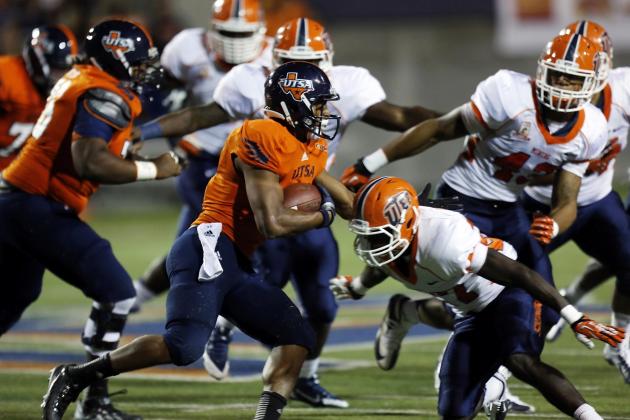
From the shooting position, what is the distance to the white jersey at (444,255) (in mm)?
4645

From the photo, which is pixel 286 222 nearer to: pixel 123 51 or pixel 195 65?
pixel 123 51

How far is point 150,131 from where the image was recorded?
6.12 meters

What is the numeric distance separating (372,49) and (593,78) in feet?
38.0

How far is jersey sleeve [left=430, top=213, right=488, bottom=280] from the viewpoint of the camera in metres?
4.63

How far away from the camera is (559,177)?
5.78 meters

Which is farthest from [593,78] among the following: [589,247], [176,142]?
[176,142]

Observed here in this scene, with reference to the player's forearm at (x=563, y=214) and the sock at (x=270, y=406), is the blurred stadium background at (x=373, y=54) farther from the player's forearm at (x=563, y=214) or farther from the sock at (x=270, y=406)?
the sock at (x=270, y=406)

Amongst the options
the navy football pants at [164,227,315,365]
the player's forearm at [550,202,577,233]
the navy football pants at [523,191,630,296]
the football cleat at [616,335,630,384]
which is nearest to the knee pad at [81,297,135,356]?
the navy football pants at [164,227,315,365]

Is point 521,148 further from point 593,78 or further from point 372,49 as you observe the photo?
point 372,49

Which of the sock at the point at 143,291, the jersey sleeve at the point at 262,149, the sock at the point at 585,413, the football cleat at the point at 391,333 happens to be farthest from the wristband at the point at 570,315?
the sock at the point at 143,291

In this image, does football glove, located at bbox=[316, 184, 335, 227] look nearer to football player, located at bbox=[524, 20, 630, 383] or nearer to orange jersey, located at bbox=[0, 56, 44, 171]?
football player, located at bbox=[524, 20, 630, 383]

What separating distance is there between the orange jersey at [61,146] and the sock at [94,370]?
87 cm

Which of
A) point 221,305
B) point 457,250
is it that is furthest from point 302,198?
point 457,250

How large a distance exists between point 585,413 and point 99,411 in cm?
213
